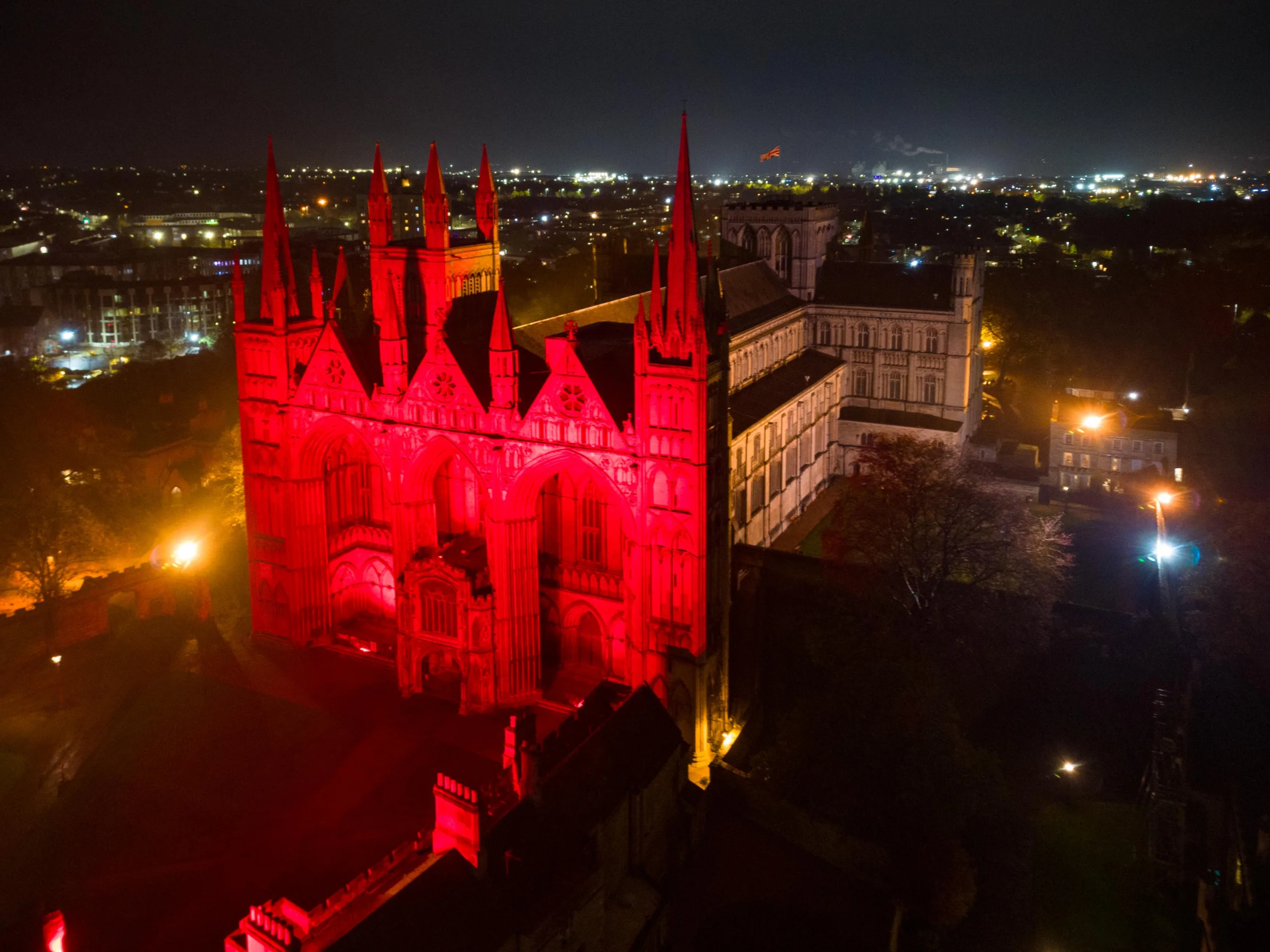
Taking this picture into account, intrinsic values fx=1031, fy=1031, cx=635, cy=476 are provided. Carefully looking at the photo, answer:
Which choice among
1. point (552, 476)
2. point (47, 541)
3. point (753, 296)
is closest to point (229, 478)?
point (47, 541)

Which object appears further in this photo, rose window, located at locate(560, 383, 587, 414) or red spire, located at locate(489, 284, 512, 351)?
red spire, located at locate(489, 284, 512, 351)

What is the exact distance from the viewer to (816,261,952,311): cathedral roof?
211 ft

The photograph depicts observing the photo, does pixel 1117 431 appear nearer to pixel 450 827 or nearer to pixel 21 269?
pixel 450 827

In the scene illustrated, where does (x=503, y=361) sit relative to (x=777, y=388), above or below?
above

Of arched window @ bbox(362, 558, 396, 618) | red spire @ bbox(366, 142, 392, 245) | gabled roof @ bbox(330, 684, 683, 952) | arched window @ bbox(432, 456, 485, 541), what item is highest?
red spire @ bbox(366, 142, 392, 245)

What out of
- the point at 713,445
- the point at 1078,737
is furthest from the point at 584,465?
the point at 1078,737

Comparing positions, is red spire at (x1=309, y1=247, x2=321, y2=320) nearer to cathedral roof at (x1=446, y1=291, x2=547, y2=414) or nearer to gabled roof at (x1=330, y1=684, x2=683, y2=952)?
cathedral roof at (x1=446, y1=291, x2=547, y2=414)

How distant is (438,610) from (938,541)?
19939 mm

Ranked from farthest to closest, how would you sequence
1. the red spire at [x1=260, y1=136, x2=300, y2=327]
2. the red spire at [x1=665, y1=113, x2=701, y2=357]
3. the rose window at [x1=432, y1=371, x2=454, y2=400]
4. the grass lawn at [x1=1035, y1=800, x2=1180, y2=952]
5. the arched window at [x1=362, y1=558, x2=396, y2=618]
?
the arched window at [x1=362, y1=558, x2=396, y2=618]
the red spire at [x1=260, y1=136, x2=300, y2=327]
the rose window at [x1=432, y1=371, x2=454, y2=400]
the red spire at [x1=665, y1=113, x2=701, y2=357]
the grass lawn at [x1=1035, y1=800, x2=1180, y2=952]

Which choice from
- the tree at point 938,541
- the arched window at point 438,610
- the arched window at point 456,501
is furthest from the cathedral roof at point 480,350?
the tree at point 938,541

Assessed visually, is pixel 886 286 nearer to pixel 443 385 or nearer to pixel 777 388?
pixel 777 388

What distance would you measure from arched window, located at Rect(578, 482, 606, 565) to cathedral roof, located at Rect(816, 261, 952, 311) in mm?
32229

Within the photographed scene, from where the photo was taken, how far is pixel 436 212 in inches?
1679

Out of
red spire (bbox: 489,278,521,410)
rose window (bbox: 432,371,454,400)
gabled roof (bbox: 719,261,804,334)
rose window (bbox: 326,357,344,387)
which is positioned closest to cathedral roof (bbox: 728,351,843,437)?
gabled roof (bbox: 719,261,804,334)
